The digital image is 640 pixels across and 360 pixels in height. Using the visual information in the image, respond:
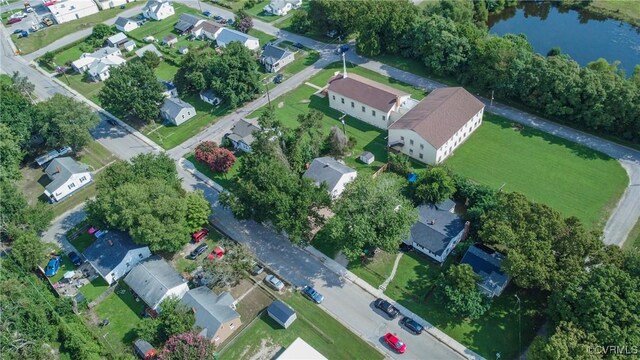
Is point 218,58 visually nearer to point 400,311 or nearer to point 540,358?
point 400,311

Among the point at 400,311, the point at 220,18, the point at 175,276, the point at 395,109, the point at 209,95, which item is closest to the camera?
the point at 400,311

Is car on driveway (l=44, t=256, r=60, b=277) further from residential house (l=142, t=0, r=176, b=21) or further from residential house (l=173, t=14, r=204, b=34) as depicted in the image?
residential house (l=142, t=0, r=176, b=21)

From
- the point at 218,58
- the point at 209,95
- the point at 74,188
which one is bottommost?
the point at 74,188

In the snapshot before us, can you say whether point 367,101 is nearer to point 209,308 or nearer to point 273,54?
point 273,54

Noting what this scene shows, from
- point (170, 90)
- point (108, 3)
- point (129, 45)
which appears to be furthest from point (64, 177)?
point (108, 3)

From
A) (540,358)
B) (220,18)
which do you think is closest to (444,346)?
(540,358)

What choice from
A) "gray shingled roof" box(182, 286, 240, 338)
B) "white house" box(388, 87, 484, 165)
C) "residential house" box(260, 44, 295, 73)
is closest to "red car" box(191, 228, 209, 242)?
"gray shingled roof" box(182, 286, 240, 338)

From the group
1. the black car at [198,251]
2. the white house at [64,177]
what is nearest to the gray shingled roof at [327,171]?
the black car at [198,251]
